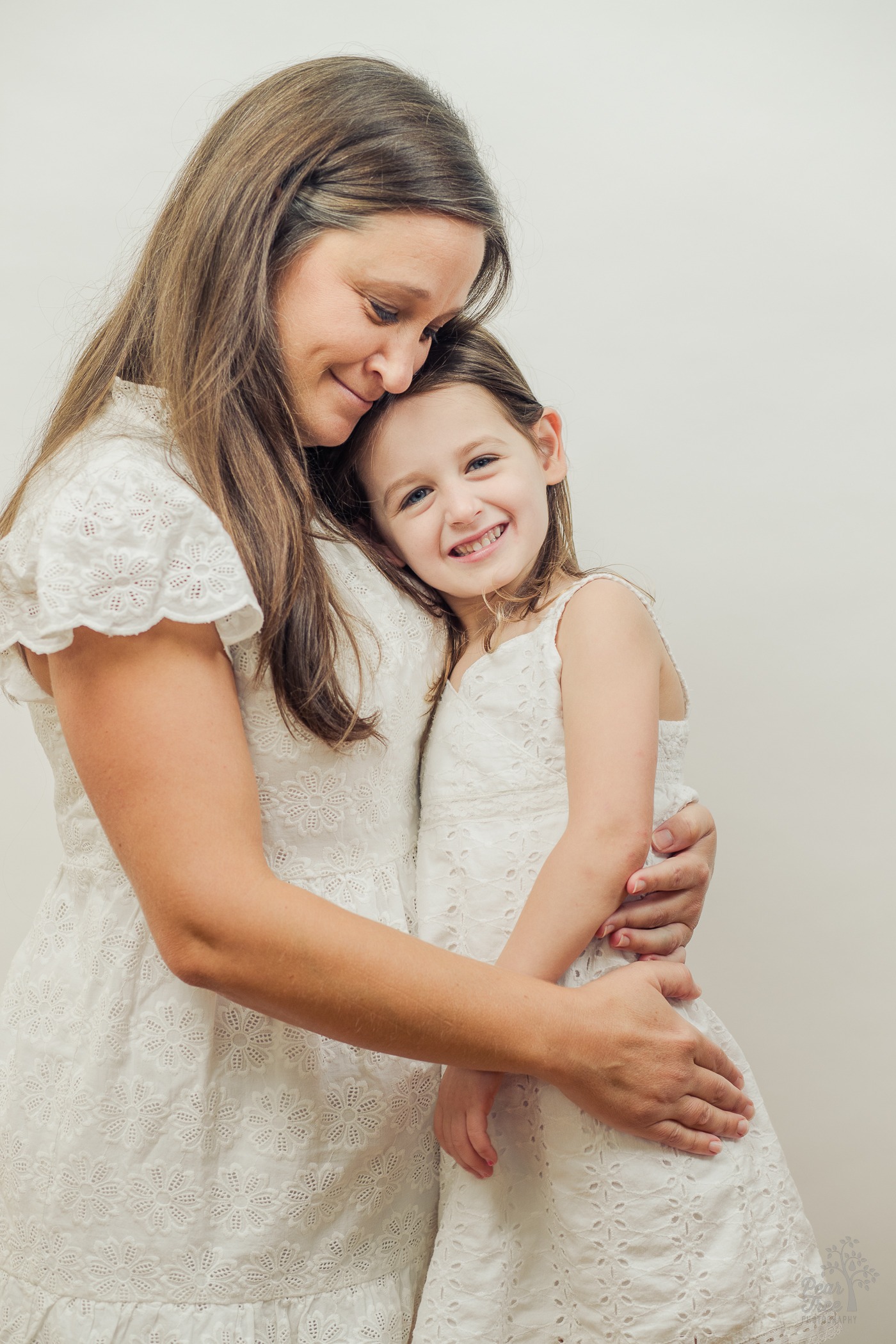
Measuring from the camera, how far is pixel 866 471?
1815 millimetres

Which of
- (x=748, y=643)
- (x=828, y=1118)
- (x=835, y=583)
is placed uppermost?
(x=835, y=583)

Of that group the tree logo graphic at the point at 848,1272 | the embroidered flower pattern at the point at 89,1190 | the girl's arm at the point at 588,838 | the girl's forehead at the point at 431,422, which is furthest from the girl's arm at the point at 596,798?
the tree logo graphic at the point at 848,1272

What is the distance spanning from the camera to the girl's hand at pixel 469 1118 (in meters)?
1.08

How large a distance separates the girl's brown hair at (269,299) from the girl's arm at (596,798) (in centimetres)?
24

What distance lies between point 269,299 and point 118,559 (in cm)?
40

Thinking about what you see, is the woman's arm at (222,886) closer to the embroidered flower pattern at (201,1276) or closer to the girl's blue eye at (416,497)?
the embroidered flower pattern at (201,1276)

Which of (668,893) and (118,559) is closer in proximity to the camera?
(118,559)

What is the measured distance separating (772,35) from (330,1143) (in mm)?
1826

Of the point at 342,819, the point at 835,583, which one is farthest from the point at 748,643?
the point at 342,819

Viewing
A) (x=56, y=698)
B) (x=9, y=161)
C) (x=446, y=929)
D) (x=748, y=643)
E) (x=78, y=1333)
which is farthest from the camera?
(x=748, y=643)

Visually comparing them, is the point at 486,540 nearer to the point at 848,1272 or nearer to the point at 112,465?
the point at 112,465

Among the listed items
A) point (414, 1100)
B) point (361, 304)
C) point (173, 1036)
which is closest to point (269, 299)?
point (361, 304)

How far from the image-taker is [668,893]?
1.23 metres

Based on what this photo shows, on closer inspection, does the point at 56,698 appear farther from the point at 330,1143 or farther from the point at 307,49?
the point at 307,49
